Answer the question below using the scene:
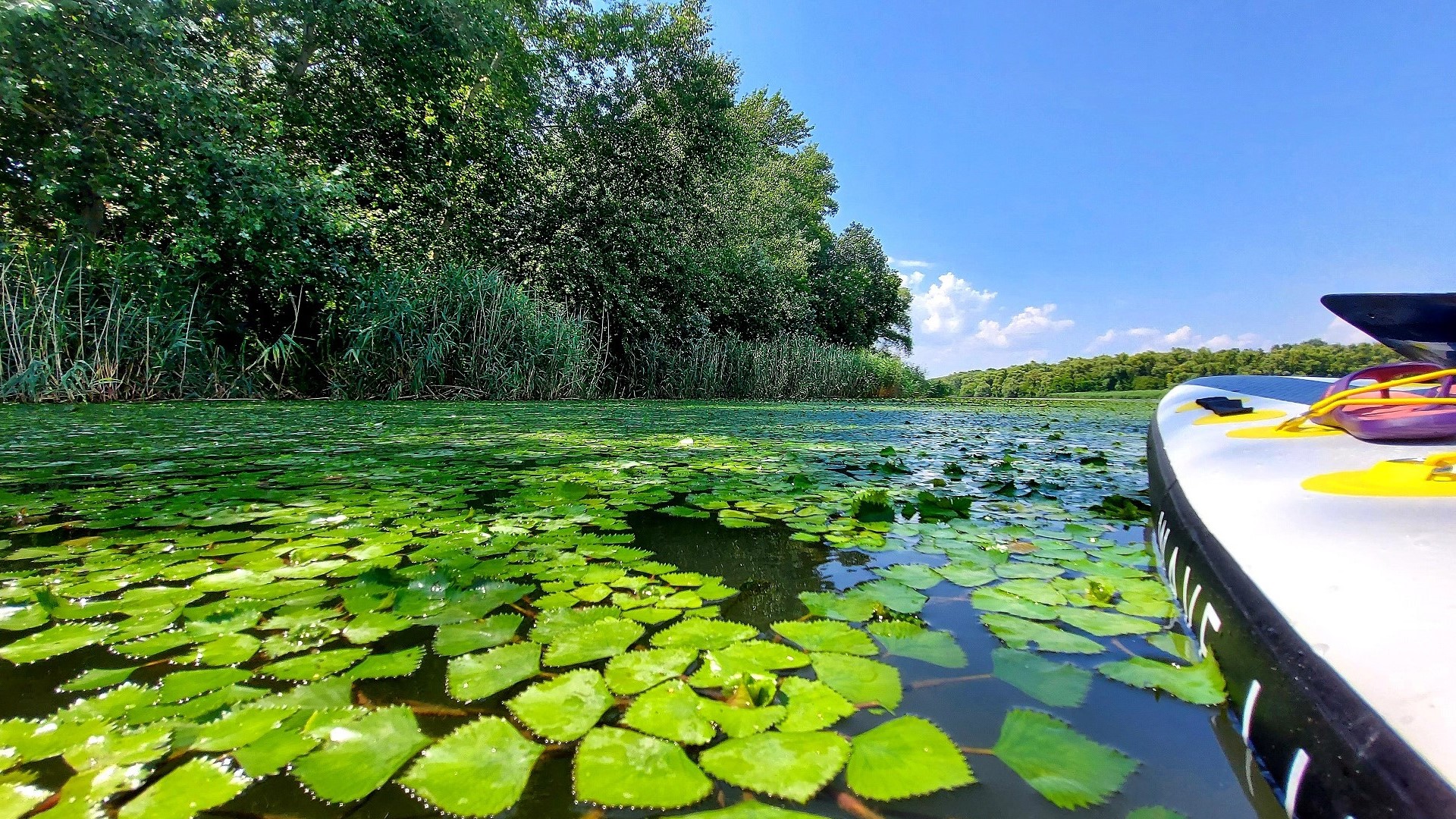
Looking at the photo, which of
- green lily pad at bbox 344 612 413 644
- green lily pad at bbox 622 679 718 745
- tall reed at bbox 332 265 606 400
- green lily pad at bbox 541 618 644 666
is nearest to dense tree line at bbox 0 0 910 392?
tall reed at bbox 332 265 606 400

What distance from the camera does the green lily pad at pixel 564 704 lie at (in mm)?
567

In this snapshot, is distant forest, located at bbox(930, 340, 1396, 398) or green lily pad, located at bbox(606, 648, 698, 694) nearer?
green lily pad, located at bbox(606, 648, 698, 694)

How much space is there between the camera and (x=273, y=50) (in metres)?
7.58

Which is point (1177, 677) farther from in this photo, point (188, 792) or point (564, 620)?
point (188, 792)

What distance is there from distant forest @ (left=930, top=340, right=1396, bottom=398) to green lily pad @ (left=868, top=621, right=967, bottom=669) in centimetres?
1175

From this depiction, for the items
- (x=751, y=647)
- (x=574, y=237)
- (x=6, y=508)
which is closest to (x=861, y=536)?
(x=751, y=647)

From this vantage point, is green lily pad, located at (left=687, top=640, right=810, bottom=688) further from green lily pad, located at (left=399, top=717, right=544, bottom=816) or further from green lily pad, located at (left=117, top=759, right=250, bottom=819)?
green lily pad, located at (left=117, top=759, right=250, bottom=819)

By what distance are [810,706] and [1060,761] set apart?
9.3 inches

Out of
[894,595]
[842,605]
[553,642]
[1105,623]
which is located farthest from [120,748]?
[1105,623]

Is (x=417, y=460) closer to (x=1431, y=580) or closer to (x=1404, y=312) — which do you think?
(x=1431, y=580)

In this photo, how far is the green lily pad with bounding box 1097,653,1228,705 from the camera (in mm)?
661

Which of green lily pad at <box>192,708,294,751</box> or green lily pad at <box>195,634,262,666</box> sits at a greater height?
green lily pad at <box>192,708,294,751</box>

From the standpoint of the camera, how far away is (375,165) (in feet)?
27.7

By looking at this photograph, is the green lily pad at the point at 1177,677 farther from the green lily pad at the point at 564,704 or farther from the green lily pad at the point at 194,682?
the green lily pad at the point at 194,682
